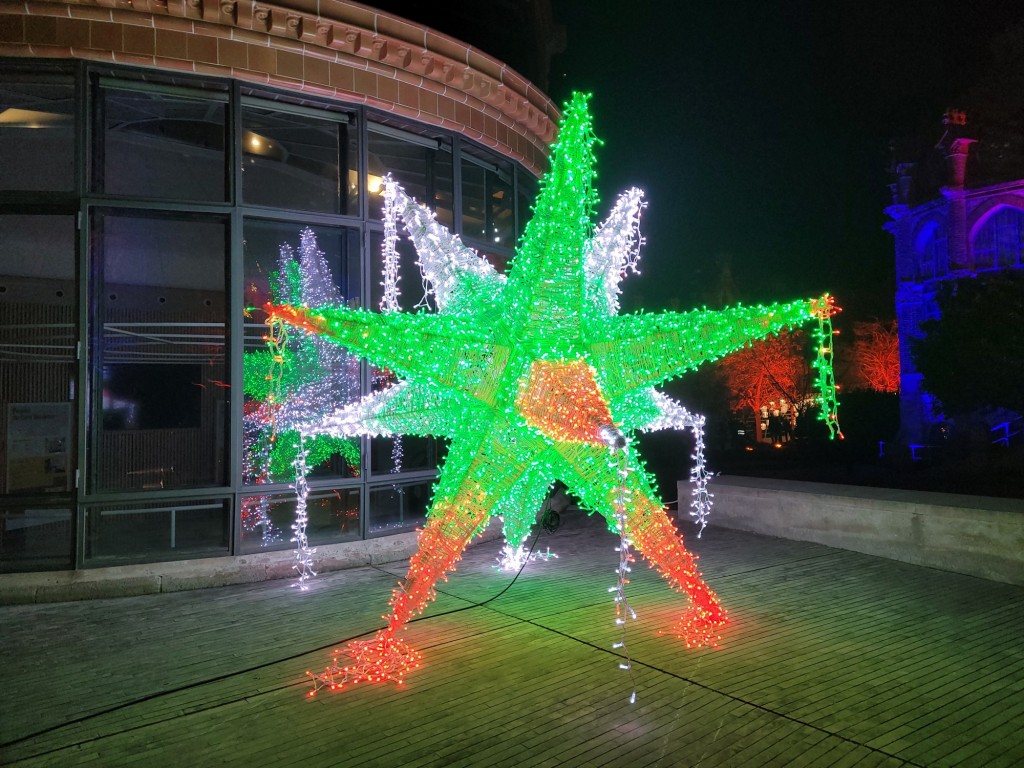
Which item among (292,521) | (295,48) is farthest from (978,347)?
(295,48)

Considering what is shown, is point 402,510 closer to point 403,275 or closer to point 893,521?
point 403,275

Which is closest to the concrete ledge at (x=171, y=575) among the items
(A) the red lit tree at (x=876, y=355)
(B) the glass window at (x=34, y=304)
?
(B) the glass window at (x=34, y=304)

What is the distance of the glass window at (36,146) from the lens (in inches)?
380

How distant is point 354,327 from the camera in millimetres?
4309

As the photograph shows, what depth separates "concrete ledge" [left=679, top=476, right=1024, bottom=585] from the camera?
6402 millimetres

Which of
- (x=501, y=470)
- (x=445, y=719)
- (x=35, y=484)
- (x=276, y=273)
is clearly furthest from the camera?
(x=276, y=273)

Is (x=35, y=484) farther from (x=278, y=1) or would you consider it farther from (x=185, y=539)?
(x=278, y=1)

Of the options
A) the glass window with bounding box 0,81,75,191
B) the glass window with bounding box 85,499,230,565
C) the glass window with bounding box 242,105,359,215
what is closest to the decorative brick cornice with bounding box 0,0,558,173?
the glass window with bounding box 242,105,359,215

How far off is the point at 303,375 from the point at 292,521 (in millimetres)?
2116

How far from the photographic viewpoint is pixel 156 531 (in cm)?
967

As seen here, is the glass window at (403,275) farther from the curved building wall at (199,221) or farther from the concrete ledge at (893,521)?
the concrete ledge at (893,521)

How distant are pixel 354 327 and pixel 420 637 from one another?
2.37 meters

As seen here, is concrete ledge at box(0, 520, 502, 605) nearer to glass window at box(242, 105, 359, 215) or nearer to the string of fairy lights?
the string of fairy lights

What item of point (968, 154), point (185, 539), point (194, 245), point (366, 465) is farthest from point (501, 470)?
point (968, 154)
